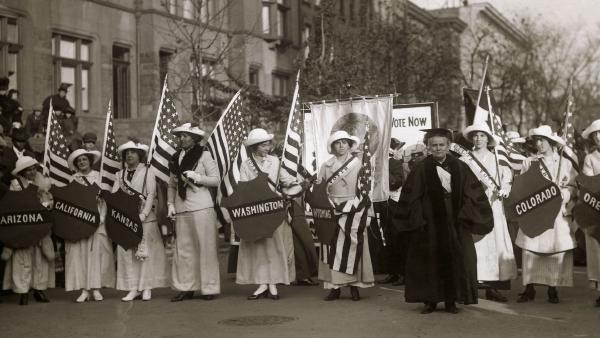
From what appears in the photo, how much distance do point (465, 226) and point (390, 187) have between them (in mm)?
3909

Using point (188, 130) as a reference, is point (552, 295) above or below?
below

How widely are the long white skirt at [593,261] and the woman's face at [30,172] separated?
6.41m

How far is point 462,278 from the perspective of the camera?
9.95 meters

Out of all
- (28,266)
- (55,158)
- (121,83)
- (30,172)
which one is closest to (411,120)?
(55,158)

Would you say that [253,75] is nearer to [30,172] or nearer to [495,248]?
[30,172]

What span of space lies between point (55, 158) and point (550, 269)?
6102 millimetres

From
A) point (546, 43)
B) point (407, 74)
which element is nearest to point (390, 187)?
point (407, 74)

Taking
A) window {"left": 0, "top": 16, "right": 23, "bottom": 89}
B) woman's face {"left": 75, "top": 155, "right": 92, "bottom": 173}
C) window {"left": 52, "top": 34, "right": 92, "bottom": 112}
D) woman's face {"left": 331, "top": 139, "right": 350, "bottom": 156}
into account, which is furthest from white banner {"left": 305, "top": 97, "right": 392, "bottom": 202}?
window {"left": 52, "top": 34, "right": 92, "bottom": 112}

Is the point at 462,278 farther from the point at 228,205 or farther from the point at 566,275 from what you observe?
the point at 228,205

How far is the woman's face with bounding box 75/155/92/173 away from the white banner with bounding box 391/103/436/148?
566 cm

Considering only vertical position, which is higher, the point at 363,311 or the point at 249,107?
the point at 249,107

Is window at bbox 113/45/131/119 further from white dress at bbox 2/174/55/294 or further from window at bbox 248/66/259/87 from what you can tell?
white dress at bbox 2/174/55/294

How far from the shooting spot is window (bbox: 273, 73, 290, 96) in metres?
37.6

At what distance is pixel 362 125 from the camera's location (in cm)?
1425
